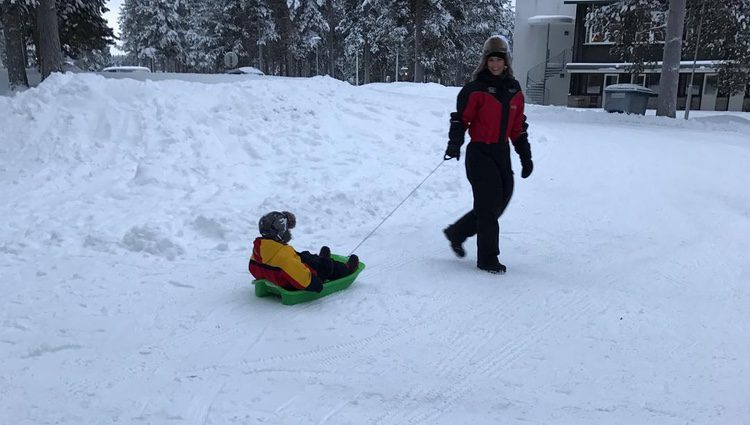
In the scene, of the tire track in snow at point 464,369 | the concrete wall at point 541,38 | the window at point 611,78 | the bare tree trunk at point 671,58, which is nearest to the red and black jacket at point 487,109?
the tire track in snow at point 464,369

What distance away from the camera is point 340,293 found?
13.6 ft

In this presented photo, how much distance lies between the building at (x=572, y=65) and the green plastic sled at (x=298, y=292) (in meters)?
28.0

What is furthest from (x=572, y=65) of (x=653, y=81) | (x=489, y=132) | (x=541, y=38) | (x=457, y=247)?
(x=489, y=132)

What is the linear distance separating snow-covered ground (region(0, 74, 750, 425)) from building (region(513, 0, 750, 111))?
2247cm

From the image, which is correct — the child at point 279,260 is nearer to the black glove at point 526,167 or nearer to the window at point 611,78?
the black glove at point 526,167

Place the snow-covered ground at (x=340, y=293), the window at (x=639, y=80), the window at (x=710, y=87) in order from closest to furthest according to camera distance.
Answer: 1. the snow-covered ground at (x=340, y=293)
2. the window at (x=710, y=87)
3. the window at (x=639, y=80)

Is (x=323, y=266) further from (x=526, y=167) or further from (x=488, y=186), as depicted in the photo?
(x=526, y=167)

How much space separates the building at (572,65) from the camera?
28891mm

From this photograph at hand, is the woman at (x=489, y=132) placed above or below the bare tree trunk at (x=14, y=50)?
below

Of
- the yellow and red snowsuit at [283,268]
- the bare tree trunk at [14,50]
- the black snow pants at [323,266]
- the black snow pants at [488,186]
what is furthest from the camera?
the bare tree trunk at [14,50]

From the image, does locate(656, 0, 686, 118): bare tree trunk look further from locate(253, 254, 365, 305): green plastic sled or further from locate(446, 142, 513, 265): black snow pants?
locate(253, 254, 365, 305): green plastic sled

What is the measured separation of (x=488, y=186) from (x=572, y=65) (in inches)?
1112

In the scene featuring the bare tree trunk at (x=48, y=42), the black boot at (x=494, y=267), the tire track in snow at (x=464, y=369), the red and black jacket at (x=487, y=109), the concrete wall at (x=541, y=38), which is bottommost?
the tire track in snow at (x=464, y=369)

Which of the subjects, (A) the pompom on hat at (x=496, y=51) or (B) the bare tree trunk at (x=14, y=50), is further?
(B) the bare tree trunk at (x=14, y=50)
